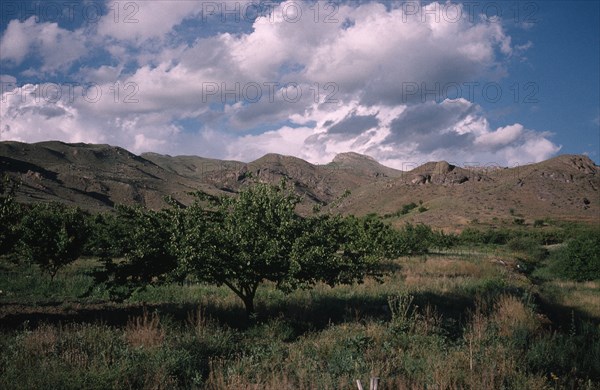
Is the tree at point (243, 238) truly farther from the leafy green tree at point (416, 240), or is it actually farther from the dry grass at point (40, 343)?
the leafy green tree at point (416, 240)

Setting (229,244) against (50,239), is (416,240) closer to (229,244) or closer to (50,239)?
(50,239)

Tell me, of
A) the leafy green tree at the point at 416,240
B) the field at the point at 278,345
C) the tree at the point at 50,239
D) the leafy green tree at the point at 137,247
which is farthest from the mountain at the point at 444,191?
the leafy green tree at the point at 137,247

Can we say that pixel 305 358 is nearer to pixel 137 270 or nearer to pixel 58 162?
pixel 137 270

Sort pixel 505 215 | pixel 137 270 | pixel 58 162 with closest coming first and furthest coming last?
pixel 137 270 < pixel 505 215 < pixel 58 162

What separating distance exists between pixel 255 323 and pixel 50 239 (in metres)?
13.8

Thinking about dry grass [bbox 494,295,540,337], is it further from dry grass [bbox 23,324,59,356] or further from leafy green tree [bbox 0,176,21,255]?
leafy green tree [bbox 0,176,21,255]

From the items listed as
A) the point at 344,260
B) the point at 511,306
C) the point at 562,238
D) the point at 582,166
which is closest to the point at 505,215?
the point at 562,238

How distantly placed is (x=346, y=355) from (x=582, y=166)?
111m

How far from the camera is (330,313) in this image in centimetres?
1342

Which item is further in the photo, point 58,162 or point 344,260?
point 58,162

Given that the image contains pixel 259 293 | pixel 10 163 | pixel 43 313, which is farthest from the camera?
pixel 10 163

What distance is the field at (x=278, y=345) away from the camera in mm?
6418

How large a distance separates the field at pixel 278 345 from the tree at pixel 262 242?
59.7 inches

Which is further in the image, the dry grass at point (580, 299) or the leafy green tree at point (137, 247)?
the dry grass at point (580, 299)
